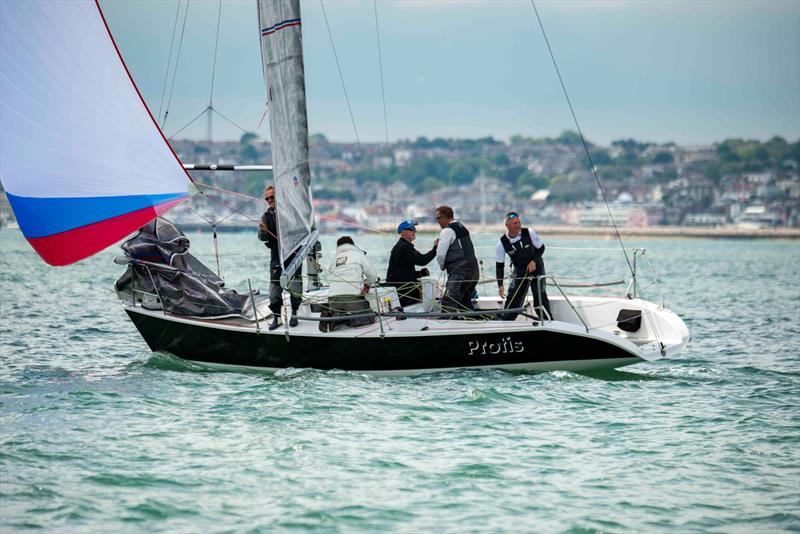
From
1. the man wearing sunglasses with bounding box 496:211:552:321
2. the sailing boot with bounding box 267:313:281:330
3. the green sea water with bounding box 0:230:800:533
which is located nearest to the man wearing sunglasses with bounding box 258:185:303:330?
the sailing boot with bounding box 267:313:281:330

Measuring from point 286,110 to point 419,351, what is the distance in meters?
3.28

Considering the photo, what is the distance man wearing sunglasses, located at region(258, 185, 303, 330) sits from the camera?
12091 millimetres

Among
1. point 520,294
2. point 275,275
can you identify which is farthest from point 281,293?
point 520,294

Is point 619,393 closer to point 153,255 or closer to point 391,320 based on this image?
point 391,320

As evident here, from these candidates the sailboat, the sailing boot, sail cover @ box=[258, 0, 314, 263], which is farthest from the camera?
sail cover @ box=[258, 0, 314, 263]

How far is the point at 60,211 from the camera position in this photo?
1120 centimetres

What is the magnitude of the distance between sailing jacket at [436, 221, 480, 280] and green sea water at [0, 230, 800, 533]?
32.4 inches

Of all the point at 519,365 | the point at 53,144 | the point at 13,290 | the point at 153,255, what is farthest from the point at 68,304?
the point at 519,365

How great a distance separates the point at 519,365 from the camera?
11.8 metres

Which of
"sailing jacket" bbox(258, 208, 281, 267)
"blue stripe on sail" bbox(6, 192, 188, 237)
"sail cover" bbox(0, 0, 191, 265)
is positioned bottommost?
"sailing jacket" bbox(258, 208, 281, 267)

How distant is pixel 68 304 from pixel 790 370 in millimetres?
16463

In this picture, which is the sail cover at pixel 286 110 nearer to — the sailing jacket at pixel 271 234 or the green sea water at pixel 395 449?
the sailing jacket at pixel 271 234

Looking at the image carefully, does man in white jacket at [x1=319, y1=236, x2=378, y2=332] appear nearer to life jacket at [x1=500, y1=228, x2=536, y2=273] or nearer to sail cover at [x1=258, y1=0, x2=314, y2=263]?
sail cover at [x1=258, y1=0, x2=314, y2=263]

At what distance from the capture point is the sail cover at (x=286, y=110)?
40.1 feet
